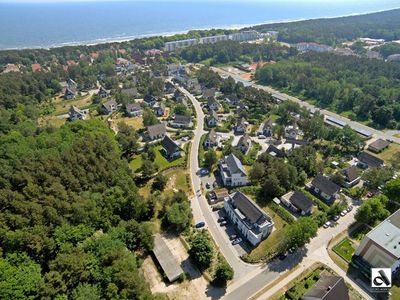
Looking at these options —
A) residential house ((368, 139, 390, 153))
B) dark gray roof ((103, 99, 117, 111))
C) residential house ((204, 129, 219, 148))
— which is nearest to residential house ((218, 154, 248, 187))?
residential house ((204, 129, 219, 148))

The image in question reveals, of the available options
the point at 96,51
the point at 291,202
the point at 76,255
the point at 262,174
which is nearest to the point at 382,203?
the point at 291,202

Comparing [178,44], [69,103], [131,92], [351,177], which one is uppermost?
[178,44]

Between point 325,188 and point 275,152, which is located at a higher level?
point 275,152

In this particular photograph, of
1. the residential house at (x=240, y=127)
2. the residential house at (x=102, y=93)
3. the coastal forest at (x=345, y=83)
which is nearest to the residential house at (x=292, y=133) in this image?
the residential house at (x=240, y=127)

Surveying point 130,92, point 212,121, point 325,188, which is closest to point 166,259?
point 325,188

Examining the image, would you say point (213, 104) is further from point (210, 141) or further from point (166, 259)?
point (166, 259)

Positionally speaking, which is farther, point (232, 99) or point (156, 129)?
point (232, 99)
